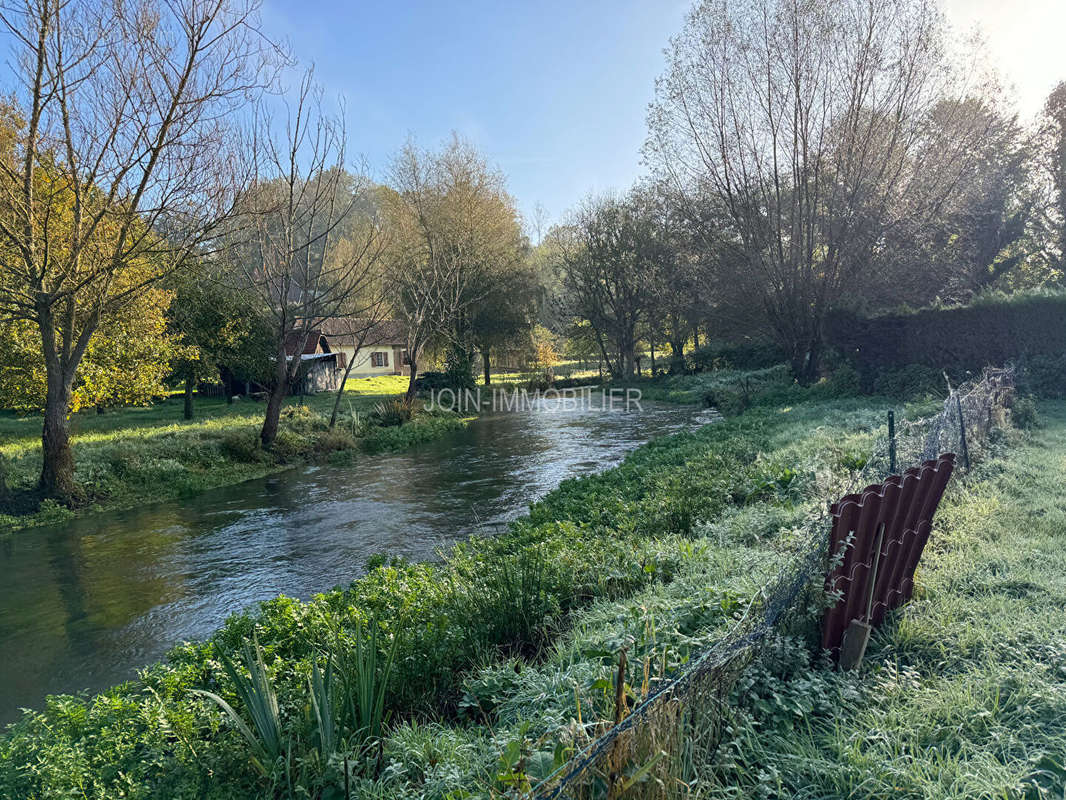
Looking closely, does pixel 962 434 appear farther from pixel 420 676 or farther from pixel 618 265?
pixel 618 265

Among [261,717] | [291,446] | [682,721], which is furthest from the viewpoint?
[291,446]

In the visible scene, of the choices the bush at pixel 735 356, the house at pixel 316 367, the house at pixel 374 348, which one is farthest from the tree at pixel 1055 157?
the house at pixel 316 367

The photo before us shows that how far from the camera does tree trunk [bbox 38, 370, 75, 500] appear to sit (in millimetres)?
10562

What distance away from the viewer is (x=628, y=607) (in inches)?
151

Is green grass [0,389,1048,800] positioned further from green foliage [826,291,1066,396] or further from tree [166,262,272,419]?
tree [166,262,272,419]

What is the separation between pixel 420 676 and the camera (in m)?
3.65

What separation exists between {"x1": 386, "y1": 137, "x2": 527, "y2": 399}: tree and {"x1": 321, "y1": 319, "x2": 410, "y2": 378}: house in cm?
906

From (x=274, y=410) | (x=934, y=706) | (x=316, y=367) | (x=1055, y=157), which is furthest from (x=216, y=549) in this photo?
(x=1055, y=157)

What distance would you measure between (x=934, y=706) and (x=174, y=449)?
14507 mm

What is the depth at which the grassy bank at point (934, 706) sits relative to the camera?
2.25 metres

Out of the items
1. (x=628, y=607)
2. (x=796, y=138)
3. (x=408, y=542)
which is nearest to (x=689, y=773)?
(x=628, y=607)

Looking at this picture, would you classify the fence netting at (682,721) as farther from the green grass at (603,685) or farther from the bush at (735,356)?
the bush at (735,356)

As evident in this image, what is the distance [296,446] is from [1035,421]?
1545cm

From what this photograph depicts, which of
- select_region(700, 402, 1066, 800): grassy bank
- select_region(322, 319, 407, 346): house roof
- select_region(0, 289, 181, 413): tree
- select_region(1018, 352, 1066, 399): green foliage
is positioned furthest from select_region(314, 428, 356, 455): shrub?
select_region(322, 319, 407, 346): house roof
